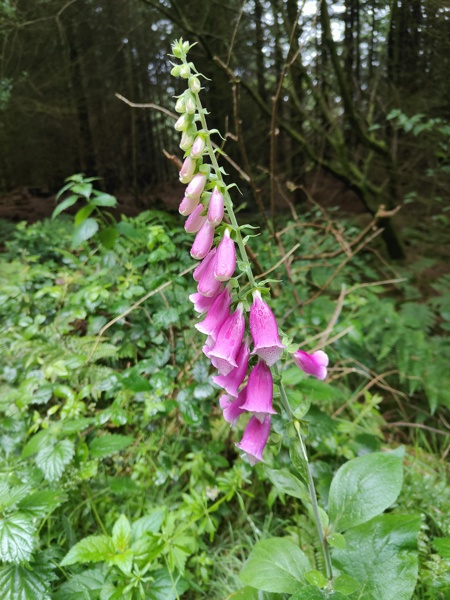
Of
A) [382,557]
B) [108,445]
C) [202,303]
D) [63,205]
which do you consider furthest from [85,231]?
[382,557]

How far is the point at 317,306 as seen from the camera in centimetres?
263

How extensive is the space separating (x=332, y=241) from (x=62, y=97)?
398 cm

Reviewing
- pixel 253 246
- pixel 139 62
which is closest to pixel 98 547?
pixel 253 246

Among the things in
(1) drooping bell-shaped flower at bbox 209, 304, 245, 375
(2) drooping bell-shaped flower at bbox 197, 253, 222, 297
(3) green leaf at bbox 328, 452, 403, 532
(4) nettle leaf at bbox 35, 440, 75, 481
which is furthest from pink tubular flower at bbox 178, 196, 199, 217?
(4) nettle leaf at bbox 35, 440, 75, 481

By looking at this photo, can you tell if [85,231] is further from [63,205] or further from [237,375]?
[237,375]

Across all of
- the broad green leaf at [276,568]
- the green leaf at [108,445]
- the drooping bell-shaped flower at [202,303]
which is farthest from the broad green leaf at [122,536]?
the drooping bell-shaped flower at [202,303]

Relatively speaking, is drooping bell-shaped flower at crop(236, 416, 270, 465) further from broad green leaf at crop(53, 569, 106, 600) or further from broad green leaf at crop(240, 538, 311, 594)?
broad green leaf at crop(53, 569, 106, 600)

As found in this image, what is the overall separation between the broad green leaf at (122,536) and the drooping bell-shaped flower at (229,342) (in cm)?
76

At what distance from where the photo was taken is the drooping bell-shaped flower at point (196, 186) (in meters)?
0.92

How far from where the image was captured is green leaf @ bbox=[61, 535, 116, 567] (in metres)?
1.23

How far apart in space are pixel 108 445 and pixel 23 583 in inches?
18.7

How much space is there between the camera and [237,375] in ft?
3.31

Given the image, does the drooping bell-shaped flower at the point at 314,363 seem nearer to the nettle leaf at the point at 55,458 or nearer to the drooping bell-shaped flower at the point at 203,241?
the drooping bell-shaped flower at the point at 203,241

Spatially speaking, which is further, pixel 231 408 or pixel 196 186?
pixel 231 408
